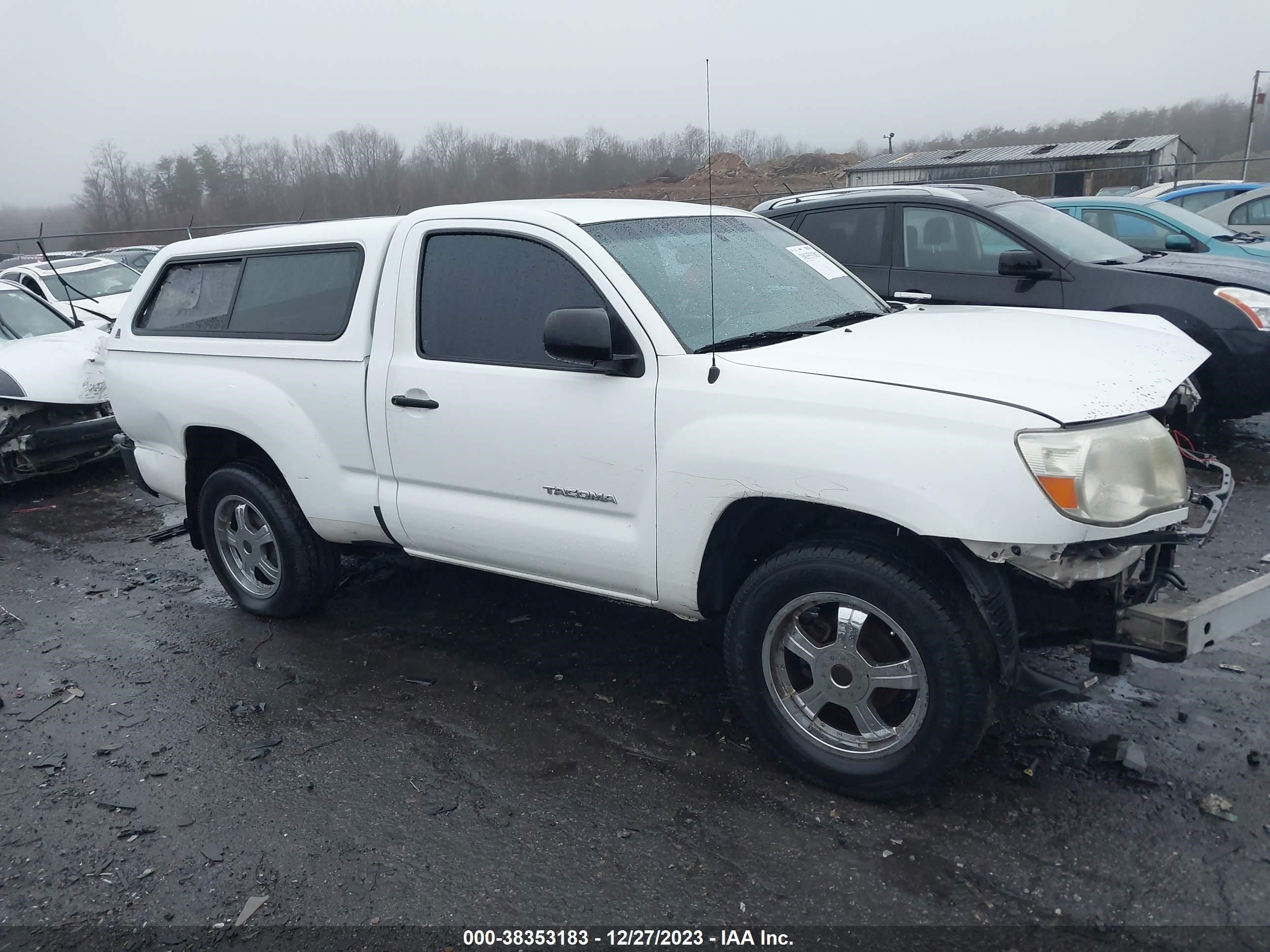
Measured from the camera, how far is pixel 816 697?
321 centimetres

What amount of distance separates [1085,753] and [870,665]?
932 mm

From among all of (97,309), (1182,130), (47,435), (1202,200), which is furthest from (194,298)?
(1182,130)

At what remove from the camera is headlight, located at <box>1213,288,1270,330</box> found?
621 cm

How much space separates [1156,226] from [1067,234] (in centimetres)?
341

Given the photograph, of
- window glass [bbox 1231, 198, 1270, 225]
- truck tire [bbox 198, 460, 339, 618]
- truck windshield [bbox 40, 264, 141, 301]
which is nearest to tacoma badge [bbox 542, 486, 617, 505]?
truck tire [bbox 198, 460, 339, 618]

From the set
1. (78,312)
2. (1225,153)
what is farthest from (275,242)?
(1225,153)

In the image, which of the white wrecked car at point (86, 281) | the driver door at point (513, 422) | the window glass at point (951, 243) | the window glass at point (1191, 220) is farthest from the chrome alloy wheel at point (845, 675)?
the white wrecked car at point (86, 281)

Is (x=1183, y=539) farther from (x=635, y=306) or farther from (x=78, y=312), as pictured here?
(x=78, y=312)

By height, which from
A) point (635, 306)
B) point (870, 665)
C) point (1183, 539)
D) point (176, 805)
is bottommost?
point (176, 805)

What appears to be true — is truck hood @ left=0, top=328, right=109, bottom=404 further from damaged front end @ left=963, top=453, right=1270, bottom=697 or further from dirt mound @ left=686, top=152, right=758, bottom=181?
dirt mound @ left=686, top=152, right=758, bottom=181

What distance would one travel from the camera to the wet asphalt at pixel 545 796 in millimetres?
2750

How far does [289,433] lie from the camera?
438cm

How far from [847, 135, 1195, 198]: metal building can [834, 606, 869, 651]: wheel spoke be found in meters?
25.1

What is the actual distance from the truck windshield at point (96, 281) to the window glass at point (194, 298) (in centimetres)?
1031
